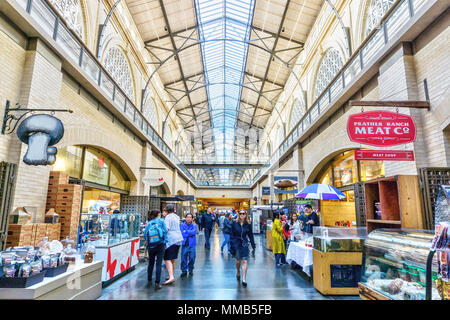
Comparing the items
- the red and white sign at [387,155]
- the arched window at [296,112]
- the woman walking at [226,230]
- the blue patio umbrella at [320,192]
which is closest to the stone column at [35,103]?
the woman walking at [226,230]

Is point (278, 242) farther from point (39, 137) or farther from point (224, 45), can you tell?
point (224, 45)

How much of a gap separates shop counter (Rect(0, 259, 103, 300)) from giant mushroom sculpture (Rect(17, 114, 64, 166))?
1881mm

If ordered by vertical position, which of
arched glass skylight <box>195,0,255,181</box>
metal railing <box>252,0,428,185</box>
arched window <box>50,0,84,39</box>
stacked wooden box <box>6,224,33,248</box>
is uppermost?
arched glass skylight <box>195,0,255,181</box>

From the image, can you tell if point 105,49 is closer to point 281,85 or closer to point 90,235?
point 90,235

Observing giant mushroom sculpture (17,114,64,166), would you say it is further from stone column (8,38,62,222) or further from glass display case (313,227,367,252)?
glass display case (313,227,367,252)

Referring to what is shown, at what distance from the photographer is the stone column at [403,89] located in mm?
5867

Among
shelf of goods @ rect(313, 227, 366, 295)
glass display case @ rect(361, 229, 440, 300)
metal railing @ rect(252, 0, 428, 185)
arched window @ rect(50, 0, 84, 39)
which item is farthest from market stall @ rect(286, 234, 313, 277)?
arched window @ rect(50, 0, 84, 39)

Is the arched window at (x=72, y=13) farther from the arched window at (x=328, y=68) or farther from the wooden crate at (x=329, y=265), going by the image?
the arched window at (x=328, y=68)

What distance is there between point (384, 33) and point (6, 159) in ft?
31.2

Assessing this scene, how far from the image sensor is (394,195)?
538 centimetres

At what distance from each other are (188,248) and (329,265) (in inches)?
133

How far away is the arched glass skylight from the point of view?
14938mm

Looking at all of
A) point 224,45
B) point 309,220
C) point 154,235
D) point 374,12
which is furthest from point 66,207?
point 224,45
